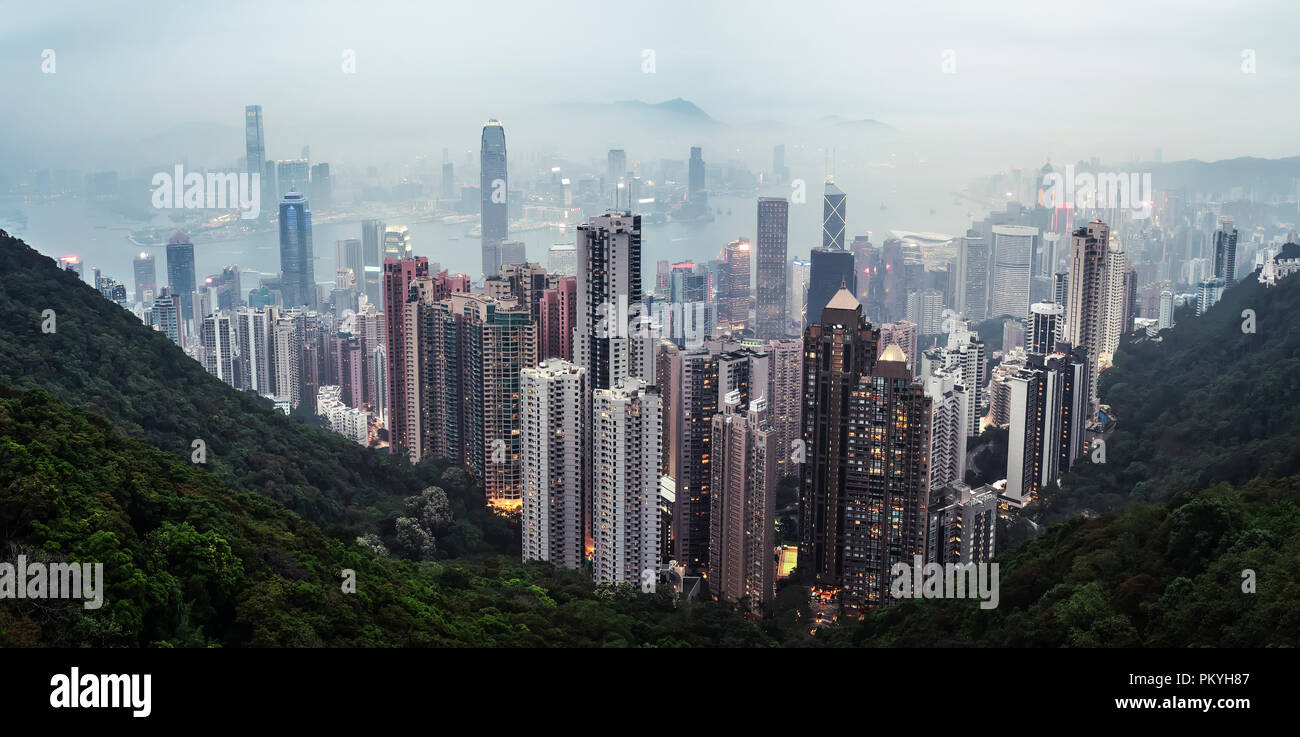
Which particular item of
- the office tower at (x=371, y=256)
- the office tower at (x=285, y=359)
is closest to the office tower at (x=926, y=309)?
the office tower at (x=371, y=256)

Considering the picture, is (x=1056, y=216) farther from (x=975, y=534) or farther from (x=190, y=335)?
(x=190, y=335)

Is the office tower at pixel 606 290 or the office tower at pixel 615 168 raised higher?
the office tower at pixel 615 168

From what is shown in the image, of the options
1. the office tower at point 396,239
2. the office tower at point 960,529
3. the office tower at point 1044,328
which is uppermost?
the office tower at point 396,239

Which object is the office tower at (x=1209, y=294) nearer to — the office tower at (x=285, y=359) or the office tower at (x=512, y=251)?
the office tower at (x=512, y=251)

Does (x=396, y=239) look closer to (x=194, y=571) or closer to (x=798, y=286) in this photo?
(x=798, y=286)

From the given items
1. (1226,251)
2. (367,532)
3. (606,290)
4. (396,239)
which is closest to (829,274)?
(1226,251)

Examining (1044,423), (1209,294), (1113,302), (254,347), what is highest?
(1209,294)
